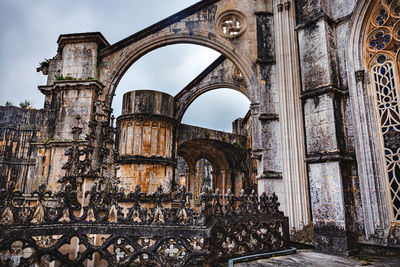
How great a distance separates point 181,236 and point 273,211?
1990mm

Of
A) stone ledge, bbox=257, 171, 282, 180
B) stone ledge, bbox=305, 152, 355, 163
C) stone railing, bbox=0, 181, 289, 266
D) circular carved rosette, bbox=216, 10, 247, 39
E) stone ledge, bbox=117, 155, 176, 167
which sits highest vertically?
circular carved rosette, bbox=216, 10, 247, 39

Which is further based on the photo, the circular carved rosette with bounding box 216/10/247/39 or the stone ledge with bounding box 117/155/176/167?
the stone ledge with bounding box 117/155/176/167

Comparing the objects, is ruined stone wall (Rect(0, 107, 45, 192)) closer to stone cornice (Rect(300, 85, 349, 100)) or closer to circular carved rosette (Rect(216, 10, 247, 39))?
circular carved rosette (Rect(216, 10, 247, 39))

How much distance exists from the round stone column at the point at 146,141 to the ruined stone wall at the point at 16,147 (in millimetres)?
10595

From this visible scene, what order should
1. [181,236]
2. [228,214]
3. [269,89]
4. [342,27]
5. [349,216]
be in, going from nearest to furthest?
[181,236] < [228,214] < [349,216] < [342,27] < [269,89]

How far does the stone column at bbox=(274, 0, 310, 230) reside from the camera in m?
6.39

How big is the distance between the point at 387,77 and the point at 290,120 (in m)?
2.35

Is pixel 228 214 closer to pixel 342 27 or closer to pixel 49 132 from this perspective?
pixel 342 27

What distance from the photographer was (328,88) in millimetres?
5148

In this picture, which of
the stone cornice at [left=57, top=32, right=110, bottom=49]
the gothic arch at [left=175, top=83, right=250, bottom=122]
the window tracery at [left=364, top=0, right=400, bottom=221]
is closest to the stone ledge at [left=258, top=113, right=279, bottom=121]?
the window tracery at [left=364, top=0, right=400, bottom=221]

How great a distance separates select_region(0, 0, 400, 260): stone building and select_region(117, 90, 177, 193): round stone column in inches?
1.7

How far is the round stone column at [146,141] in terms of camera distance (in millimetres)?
10516

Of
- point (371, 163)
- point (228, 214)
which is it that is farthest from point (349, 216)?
point (228, 214)

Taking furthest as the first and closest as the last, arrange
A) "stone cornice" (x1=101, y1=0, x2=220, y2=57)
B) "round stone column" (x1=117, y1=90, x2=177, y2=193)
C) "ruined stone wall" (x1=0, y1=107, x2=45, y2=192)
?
1. "ruined stone wall" (x1=0, y1=107, x2=45, y2=192)
2. "round stone column" (x1=117, y1=90, x2=177, y2=193)
3. "stone cornice" (x1=101, y1=0, x2=220, y2=57)
